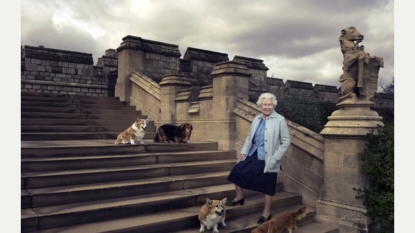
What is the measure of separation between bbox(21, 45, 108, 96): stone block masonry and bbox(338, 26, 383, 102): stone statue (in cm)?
1091

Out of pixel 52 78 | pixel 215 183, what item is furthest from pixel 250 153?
pixel 52 78

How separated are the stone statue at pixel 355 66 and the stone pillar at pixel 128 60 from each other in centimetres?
813

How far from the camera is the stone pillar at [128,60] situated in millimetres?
11797

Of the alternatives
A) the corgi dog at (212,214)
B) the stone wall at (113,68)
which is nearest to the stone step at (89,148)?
the corgi dog at (212,214)

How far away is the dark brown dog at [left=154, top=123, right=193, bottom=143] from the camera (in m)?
7.43

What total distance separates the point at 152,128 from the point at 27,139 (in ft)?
11.9

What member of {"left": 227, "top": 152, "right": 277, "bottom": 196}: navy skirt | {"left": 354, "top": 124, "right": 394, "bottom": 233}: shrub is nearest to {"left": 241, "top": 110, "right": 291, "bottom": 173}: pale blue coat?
{"left": 227, "top": 152, "right": 277, "bottom": 196}: navy skirt

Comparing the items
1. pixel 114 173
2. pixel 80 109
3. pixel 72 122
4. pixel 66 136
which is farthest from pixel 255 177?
pixel 80 109

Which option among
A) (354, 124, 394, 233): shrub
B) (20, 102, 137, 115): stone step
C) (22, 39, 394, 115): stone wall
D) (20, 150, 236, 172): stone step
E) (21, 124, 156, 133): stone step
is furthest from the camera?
(22, 39, 394, 115): stone wall

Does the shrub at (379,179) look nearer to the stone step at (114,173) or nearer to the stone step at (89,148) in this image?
the stone step at (114,173)

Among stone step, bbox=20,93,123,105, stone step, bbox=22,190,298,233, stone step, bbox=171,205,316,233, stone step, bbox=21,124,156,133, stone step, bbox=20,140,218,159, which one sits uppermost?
stone step, bbox=20,93,123,105

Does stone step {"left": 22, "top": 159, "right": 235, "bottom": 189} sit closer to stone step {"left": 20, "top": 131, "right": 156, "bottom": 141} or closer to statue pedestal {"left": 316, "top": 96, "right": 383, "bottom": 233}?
statue pedestal {"left": 316, "top": 96, "right": 383, "bottom": 233}

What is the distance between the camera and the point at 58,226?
4.09m

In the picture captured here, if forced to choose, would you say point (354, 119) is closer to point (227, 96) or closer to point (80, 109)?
point (227, 96)
